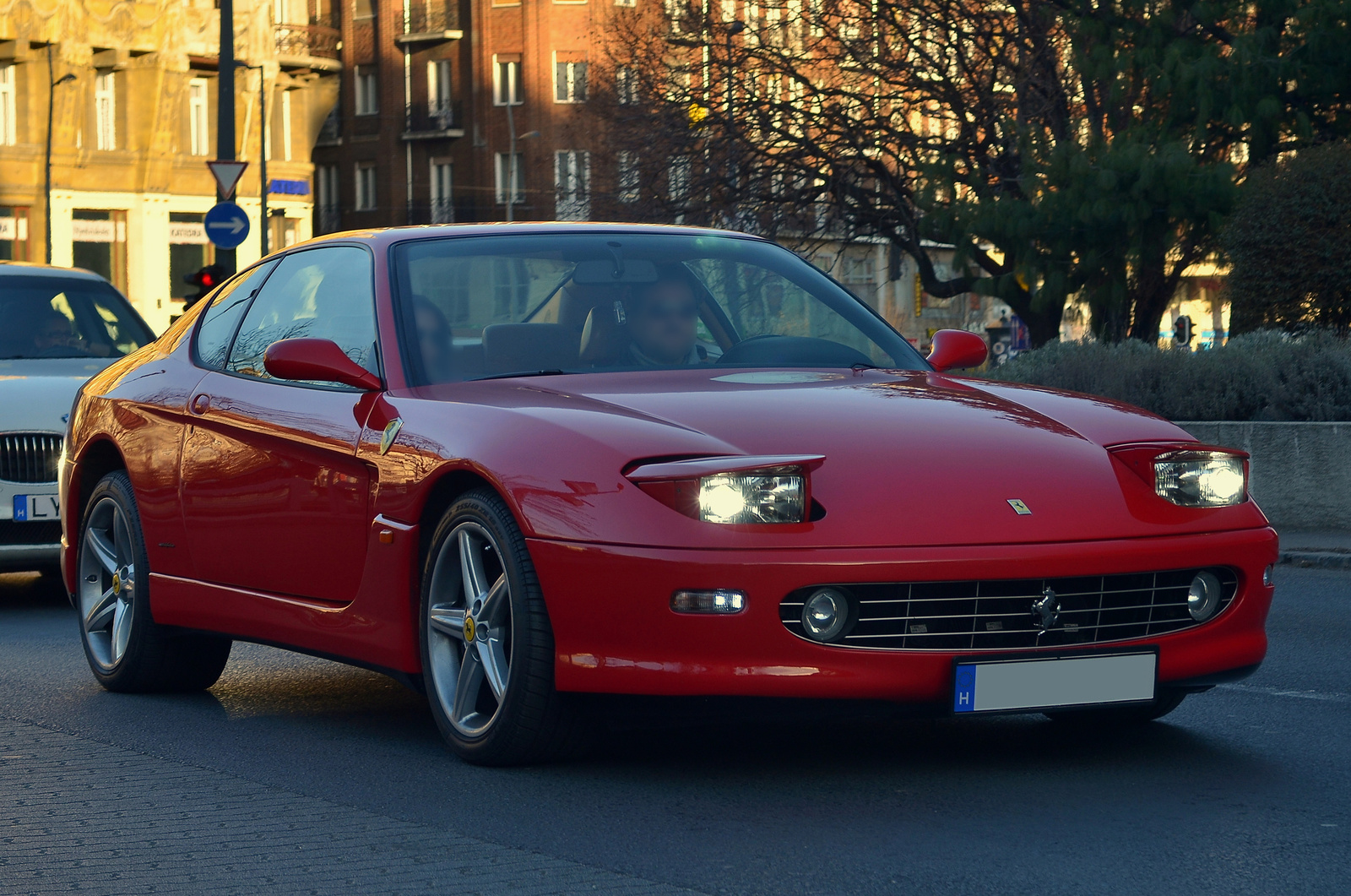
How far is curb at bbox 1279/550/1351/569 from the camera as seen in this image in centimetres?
1183

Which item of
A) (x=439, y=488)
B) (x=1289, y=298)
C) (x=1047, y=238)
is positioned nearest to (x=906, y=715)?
(x=439, y=488)

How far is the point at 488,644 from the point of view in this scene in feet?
17.9

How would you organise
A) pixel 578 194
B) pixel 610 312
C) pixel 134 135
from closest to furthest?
pixel 610 312, pixel 578 194, pixel 134 135

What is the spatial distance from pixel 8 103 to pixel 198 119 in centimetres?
678

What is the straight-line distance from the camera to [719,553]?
16.1 ft

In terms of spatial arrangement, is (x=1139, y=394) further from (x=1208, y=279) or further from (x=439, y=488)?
(x=439, y=488)

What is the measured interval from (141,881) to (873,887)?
61.4 inches

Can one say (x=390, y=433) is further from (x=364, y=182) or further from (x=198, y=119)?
(x=364, y=182)

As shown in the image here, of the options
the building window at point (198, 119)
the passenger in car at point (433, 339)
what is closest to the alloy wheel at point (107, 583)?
the passenger in car at point (433, 339)

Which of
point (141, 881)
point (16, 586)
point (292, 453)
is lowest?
point (16, 586)

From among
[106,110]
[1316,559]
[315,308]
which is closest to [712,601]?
[315,308]

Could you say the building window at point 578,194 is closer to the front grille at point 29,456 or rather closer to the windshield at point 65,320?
the windshield at point 65,320

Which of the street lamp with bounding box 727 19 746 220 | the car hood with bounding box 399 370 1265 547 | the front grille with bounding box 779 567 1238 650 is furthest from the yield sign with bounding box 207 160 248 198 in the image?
the front grille with bounding box 779 567 1238 650

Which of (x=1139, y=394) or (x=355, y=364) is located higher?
(x=355, y=364)
